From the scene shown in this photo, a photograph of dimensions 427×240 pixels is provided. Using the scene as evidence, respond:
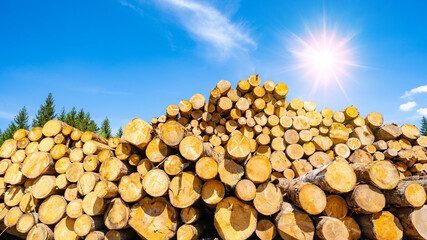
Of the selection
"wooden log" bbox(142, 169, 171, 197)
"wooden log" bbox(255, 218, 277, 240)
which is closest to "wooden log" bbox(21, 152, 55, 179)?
"wooden log" bbox(142, 169, 171, 197)

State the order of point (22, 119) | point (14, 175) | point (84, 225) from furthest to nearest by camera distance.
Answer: point (22, 119) → point (14, 175) → point (84, 225)

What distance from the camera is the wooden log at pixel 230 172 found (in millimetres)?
2439

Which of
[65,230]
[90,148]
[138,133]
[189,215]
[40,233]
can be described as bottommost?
[40,233]

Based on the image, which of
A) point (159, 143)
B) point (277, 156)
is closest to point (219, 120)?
point (277, 156)

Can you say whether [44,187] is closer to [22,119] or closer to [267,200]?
[267,200]

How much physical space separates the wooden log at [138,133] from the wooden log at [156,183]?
0.50 metres

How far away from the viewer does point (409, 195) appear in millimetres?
2213

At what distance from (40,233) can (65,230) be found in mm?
409

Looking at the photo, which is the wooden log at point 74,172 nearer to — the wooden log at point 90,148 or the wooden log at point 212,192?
the wooden log at point 90,148

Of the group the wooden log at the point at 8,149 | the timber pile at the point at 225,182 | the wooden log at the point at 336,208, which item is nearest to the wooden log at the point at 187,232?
the timber pile at the point at 225,182

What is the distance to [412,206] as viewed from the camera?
2.24 m

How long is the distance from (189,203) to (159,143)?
941 mm

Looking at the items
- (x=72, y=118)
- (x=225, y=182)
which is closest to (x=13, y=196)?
(x=225, y=182)

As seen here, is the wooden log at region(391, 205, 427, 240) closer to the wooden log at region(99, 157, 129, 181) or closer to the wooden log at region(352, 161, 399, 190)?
the wooden log at region(352, 161, 399, 190)
